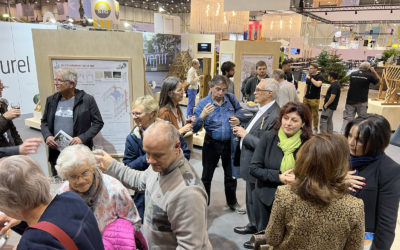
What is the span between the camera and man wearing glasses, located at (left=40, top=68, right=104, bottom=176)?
8.71 feet

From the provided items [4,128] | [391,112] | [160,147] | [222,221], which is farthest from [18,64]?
Answer: [391,112]

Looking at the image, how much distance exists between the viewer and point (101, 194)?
1536 millimetres

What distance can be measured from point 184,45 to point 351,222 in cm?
1090

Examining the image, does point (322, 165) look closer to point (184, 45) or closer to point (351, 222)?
point (351, 222)

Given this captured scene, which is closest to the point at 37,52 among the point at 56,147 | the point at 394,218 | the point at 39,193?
the point at 56,147

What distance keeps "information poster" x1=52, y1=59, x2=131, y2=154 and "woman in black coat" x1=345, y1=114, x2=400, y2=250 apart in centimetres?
230

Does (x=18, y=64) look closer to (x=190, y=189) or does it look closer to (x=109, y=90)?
(x=109, y=90)

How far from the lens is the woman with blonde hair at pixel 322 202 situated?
120 centimetres

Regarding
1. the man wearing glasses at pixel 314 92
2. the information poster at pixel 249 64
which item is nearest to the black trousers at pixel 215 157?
the information poster at pixel 249 64

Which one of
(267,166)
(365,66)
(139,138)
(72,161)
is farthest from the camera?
(365,66)

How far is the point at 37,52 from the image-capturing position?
270 centimetres

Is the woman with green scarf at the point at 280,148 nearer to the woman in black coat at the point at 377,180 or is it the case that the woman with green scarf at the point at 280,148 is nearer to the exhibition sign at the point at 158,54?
the woman in black coat at the point at 377,180

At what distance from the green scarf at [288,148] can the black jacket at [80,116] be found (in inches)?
75.1

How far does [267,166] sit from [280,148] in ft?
0.57
